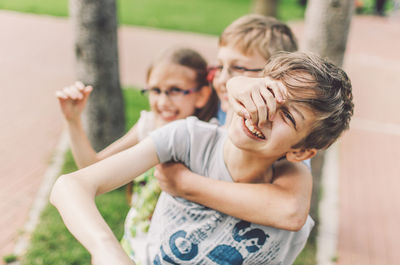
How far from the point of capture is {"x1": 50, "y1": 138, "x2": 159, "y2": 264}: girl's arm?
3.94 ft

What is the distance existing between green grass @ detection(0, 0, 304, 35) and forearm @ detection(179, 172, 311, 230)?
1033cm

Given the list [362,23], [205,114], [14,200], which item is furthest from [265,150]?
[362,23]

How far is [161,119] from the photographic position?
→ 7.49ft

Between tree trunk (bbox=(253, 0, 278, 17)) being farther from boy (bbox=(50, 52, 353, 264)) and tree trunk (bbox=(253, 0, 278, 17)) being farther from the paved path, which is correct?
boy (bbox=(50, 52, 353, 264))

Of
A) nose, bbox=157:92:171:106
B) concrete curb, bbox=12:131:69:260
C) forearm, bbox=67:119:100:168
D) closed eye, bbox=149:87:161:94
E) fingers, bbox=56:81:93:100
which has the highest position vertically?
fingers, bbox=56:81:93:100

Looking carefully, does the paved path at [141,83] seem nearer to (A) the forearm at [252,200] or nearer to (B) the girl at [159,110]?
(B) the girl at [159,110]

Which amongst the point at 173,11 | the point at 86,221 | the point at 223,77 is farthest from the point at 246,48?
the point at 173,11

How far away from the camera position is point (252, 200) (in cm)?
160

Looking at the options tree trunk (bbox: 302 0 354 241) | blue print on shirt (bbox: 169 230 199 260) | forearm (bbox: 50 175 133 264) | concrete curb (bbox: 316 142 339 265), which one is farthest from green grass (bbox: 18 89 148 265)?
tree trunk (bbox: 302 0 354 241)

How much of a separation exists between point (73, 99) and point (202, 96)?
78 cm

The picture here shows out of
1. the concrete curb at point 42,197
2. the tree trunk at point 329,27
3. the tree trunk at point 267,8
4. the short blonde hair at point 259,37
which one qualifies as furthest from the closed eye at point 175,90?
the tree trunk at point 267,8

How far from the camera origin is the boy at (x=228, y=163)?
1387mm

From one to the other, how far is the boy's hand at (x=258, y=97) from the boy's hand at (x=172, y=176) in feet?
1.50

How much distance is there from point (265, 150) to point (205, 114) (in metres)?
0.90
